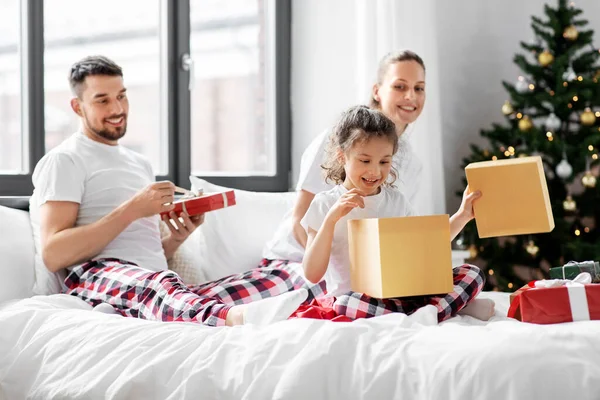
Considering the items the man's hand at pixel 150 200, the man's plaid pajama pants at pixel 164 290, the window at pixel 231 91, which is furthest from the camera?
the window at pixel 231 91

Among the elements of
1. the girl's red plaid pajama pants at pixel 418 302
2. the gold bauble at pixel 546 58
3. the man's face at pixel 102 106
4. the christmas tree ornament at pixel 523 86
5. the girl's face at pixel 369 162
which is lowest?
the girl's red plaid pajama pants at pixel 418 302

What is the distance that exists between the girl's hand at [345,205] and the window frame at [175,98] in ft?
4.50

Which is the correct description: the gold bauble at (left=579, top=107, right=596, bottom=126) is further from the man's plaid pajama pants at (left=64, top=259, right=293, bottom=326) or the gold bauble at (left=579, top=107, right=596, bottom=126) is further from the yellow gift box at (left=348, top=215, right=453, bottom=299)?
the yellow gift box at (left=348, top=215, right=453, bottom=299)

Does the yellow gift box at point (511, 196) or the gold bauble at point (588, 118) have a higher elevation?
the gold bauble at point (588, 118)

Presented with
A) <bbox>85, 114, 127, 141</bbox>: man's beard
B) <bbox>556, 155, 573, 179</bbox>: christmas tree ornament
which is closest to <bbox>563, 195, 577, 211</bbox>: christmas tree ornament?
<bbox>556, 155, 573, 179</bbox>: christmas tree ornament

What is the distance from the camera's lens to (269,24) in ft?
12.6

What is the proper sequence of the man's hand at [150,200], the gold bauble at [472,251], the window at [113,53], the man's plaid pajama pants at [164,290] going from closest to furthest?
the man's plaid pajama pants at [164,290] → the man's hand at [150,200] → the window at [113,53] → the gold bauble at [472,251]

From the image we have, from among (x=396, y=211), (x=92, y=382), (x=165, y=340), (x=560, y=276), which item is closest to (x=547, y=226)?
(x=560, y=276)

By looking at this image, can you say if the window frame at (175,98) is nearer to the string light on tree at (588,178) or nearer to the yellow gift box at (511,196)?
the string light on tree at (588,178)

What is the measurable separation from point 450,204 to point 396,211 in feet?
6.05

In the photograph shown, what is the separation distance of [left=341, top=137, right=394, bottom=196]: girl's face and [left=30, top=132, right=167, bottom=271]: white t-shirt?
74 cm

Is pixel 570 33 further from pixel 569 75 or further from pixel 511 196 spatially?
pixel 511 196

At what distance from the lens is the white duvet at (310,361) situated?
1394mm

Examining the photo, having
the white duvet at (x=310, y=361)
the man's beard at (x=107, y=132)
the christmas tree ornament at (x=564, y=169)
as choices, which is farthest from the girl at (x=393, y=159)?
the christmas tree ornament at (x=564, y=169)
